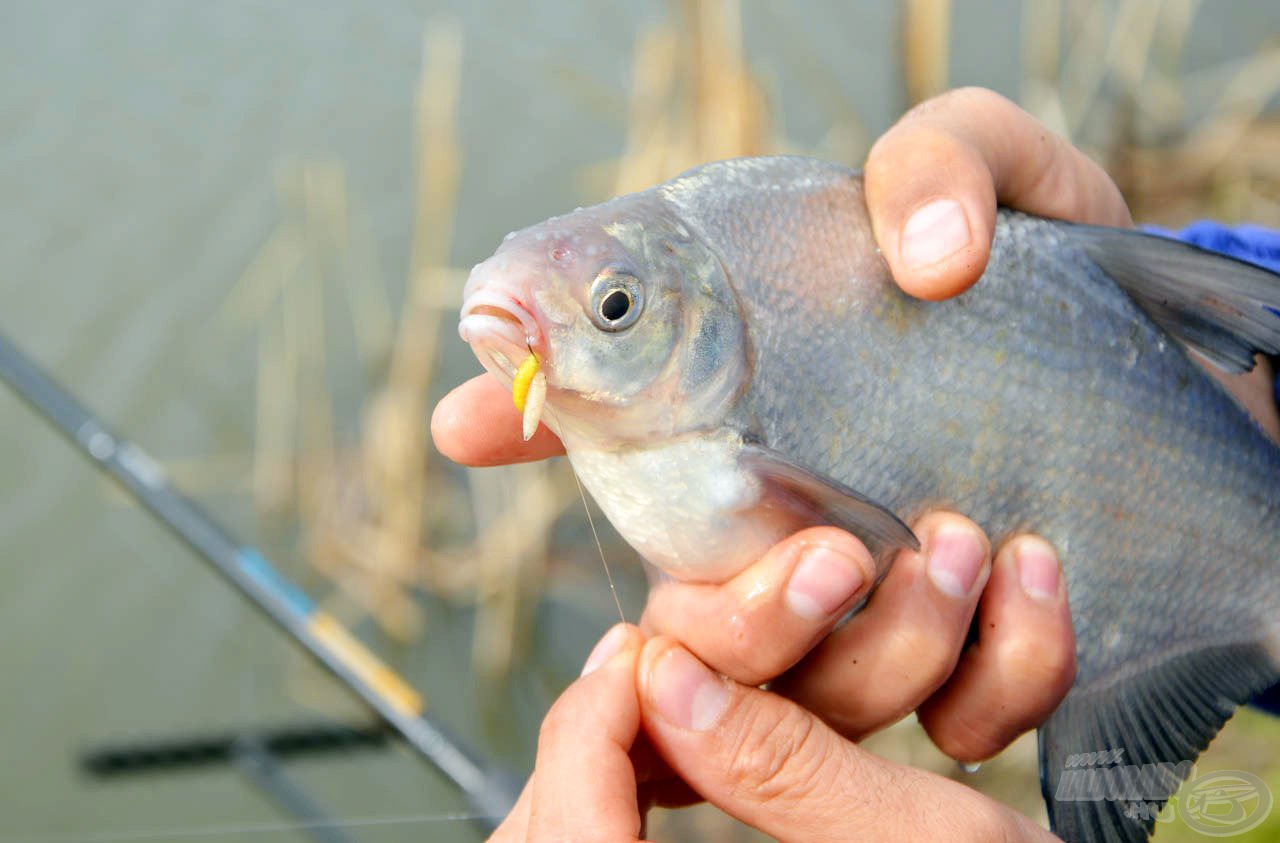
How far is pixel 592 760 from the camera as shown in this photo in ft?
5.90

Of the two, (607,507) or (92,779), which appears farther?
(92,779)

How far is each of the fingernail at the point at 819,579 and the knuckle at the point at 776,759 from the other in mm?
188

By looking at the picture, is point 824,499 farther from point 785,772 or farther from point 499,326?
point 499,326

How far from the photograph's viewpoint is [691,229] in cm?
188

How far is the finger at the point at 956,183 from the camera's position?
1886mm

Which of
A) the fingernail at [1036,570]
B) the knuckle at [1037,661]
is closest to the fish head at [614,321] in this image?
the fingernail at [1036,570]

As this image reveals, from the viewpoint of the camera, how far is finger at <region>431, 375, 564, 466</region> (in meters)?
2.18

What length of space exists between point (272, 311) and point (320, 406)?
0.92 meters

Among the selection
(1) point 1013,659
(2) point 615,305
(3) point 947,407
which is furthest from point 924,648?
(2) point 615,305

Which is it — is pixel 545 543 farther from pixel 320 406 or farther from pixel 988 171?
pixel 988 171

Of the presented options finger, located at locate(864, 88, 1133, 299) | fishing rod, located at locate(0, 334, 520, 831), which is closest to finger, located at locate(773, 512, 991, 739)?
finger, located at locate(864, 88, 1133, 299)

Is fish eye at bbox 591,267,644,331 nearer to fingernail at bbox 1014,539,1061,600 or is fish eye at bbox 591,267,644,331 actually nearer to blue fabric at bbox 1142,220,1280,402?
fingernail at bbox 1014,539,1061,600

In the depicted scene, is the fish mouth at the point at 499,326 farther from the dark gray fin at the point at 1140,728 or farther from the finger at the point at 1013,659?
the dark gray fin at the point at 1140,728

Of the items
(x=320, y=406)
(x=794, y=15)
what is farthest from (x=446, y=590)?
(x=794, y=15)
